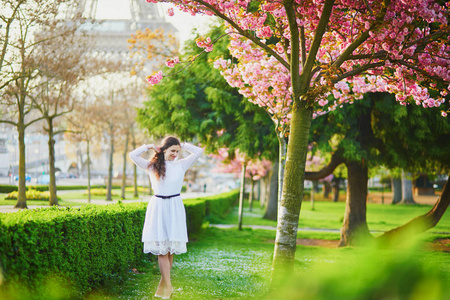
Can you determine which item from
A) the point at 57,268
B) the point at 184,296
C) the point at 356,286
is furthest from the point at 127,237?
the point at 356,286

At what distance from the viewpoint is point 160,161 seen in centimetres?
639

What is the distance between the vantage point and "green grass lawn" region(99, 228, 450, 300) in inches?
46.3

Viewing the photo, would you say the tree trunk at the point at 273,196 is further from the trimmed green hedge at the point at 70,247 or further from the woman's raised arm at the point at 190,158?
the woman's raised arm at the point at 190,158

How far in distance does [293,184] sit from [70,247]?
288 cm

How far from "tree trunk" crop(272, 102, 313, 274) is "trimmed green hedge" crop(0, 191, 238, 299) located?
7.76 feet

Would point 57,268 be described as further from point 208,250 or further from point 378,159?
point 378,159

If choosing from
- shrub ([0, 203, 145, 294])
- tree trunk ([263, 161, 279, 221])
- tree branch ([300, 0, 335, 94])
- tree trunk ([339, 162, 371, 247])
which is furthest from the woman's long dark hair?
tree trunk ([263, 161, 279, 221])

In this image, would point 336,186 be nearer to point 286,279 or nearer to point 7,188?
point 7,188

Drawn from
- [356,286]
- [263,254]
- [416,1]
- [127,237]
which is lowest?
→ [263,254]

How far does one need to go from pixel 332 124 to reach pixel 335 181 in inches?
1440

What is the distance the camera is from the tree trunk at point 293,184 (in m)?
6.41

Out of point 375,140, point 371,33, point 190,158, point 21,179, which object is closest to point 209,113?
point 375,140

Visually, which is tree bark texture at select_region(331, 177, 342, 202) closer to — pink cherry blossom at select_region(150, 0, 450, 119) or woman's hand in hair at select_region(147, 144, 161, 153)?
pink cherry blossom at select_region(150, 0, 450, 119)

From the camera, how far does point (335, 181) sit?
48.9 meters
